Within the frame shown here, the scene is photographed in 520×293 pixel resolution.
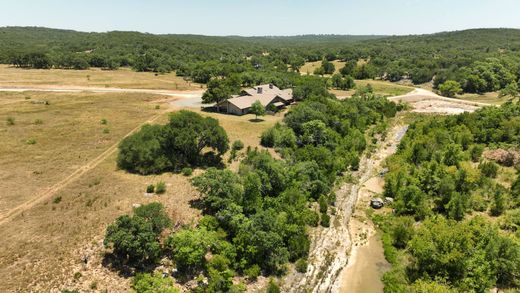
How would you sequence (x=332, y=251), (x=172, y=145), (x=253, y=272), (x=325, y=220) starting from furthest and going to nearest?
(x=172, y=145) → (x=325, y=220) → (x=332, y=251) → (x=253, y=272)

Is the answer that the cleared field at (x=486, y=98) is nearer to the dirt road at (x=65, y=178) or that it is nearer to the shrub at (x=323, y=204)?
the dirt road at (x=65, y=178)

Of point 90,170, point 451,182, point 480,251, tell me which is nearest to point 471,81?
point 451,182

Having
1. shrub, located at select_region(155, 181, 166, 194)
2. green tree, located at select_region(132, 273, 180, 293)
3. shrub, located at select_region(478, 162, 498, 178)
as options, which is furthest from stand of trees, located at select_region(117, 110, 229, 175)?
shrub, located at select_region(478, 162, 498, 178)

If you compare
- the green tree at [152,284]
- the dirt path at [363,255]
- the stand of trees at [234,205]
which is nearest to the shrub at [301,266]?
the stand of trees at [234,205]

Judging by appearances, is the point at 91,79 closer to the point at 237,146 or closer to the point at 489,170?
the point at 237,146

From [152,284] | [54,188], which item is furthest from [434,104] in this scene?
[152,284]

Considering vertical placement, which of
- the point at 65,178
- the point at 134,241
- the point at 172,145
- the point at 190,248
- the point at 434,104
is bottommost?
the point at 190,248

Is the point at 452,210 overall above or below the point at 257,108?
below

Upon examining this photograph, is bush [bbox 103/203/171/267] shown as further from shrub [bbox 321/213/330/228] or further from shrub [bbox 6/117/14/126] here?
shrub [bbox 6/117/14/126]

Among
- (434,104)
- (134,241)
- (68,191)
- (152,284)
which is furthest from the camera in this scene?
(434,104)
